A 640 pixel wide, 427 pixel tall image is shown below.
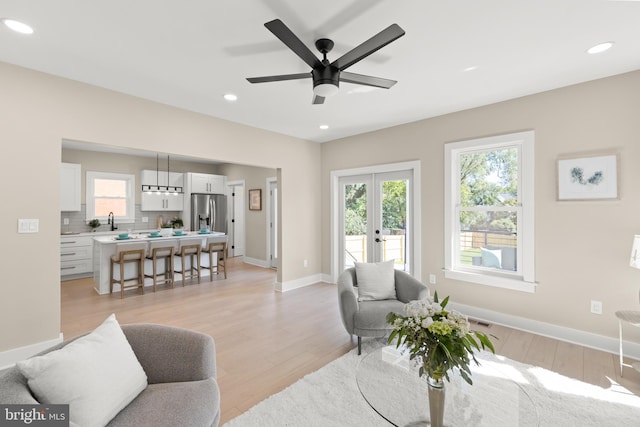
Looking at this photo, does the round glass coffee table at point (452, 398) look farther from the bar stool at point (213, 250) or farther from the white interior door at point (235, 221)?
the white interior door at point (235, 221)

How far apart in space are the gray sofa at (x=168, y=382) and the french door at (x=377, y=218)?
139 inches

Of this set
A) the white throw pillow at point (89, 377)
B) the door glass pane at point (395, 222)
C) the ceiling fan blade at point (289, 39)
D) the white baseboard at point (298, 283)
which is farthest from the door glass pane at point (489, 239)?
the white throw pillow at point (89, 377)

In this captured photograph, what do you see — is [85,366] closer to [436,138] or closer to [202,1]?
[202,1]

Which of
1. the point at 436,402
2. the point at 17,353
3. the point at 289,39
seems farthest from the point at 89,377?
the point at 17,353

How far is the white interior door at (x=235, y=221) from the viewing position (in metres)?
8.11

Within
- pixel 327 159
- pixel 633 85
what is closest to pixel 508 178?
pixel 633 85

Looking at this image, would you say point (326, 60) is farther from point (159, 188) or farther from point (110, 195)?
point (110, 195)

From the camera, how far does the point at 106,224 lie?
670 centimetres

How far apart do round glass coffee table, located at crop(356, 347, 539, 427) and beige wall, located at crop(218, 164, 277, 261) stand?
5517 millimetres

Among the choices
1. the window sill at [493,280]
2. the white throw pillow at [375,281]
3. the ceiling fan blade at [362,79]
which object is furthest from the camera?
the window sill at [493,280]

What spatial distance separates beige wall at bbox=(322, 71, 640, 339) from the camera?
2.81 metres

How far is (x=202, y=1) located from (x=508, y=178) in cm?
366

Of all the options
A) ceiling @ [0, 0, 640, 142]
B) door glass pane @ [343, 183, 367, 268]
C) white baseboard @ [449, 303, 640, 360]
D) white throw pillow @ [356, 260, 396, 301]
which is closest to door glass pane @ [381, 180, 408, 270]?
door glass pane @ [343, 183, 367, 268]

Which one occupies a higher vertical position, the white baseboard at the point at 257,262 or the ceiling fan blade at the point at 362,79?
the ceiling fan blade at the point at 362,79
